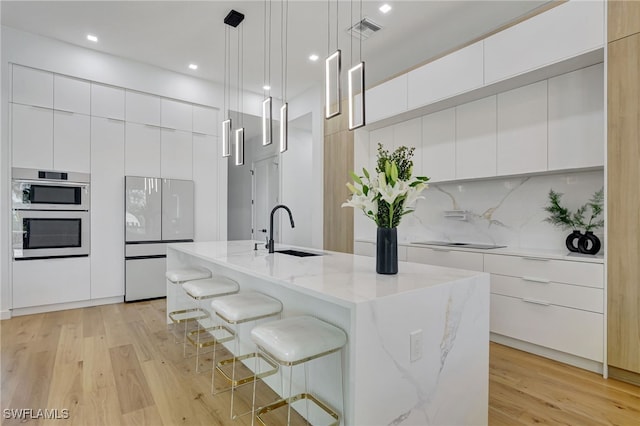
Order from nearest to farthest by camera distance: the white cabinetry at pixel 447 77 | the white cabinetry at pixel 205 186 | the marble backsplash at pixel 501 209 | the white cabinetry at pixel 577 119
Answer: the white cabinetry at pixel 577 119 < the marble backsplash at pixel 501 209 < the white cabinetry at pixel 447 77 < the white cabinetry at pixel 205 186

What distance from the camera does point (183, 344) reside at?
2.98 m

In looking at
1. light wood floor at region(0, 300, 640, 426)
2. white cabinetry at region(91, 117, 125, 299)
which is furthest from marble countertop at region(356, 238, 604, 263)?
white cabinetry at region(91, 117, 125, 299)

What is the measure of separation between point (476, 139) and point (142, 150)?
14.1 ft

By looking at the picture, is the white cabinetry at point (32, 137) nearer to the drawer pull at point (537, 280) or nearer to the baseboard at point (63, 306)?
the baseboard at point (63, 306)

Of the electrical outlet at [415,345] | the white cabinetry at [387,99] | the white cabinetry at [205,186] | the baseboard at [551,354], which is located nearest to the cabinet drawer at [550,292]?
the baseboard at [551,354]

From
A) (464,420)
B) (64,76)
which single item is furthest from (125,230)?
(464,420)

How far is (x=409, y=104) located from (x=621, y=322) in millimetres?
2687

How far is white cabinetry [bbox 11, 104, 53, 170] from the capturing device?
377 cm

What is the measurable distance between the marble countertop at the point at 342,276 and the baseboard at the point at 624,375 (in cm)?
156

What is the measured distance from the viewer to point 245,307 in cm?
194

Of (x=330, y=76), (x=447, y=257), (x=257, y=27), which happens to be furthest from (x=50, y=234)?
(x=447, y=257)

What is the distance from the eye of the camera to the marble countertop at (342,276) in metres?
1.35

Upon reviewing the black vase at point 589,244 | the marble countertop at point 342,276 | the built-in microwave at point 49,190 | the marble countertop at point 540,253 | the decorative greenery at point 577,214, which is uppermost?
the built-in microwave at point 49,190

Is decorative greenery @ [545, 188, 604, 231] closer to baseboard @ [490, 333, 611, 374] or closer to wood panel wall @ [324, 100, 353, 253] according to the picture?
baseboard @ [490, 333, 611, 374]
